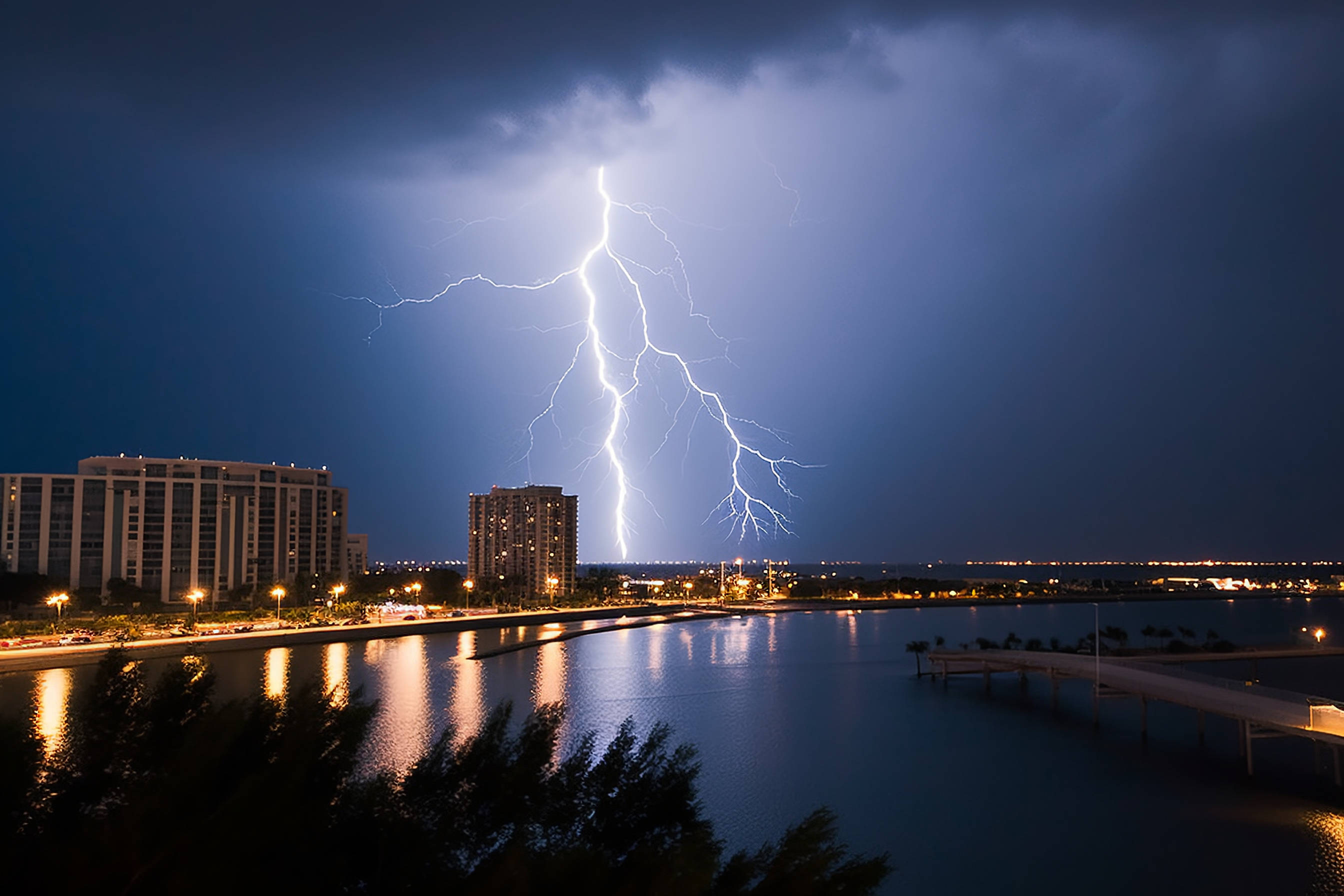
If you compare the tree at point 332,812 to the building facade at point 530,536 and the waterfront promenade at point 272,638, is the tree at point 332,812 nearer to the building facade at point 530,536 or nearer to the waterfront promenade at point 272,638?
the waterfront promenade at point 272,638

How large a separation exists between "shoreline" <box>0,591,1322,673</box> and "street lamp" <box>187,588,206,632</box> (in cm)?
547

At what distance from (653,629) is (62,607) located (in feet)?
129

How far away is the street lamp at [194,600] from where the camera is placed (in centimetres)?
5241

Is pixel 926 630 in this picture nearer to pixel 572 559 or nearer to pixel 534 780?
pixel 572 559

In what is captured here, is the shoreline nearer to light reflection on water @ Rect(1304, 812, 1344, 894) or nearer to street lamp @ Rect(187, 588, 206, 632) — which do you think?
street lamp @ Rect(187, 588, 206, 632)

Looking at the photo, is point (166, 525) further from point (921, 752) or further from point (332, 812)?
point (332, 812)

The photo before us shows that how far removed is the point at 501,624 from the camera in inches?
2645

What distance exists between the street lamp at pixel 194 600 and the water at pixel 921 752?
31.5 ft

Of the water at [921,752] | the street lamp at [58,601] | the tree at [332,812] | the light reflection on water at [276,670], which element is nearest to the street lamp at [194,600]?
the street lamp at [58,601]

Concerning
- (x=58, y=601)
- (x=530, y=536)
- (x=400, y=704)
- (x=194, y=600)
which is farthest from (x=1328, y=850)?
(x=530, y=536)

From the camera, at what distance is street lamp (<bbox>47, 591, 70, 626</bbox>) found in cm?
5103

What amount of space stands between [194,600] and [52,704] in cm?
3051

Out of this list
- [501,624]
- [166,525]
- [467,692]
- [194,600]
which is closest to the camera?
[467,692]

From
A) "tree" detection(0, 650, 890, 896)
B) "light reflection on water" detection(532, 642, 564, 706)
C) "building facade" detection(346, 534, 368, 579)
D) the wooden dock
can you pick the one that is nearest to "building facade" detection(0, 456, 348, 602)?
"building facade" detection(346, 534, 368, 579)
